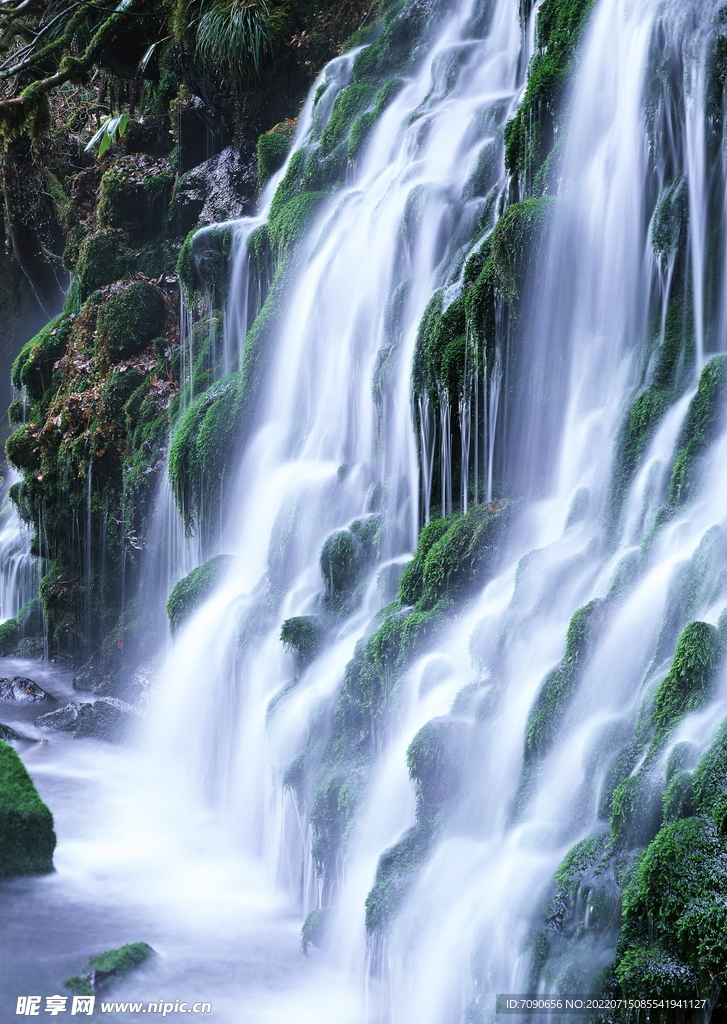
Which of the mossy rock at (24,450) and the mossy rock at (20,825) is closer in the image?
the mossy rock at (20,825)

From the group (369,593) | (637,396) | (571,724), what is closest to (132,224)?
(369,593)

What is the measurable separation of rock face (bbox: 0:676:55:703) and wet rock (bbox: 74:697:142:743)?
0.76m

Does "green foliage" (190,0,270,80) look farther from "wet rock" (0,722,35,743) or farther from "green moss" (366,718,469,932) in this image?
"green moss" (366,718,469,932)

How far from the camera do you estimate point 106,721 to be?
879 cm

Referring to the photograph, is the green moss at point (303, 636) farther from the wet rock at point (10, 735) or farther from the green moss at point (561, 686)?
the wet rock at point (10, 735)

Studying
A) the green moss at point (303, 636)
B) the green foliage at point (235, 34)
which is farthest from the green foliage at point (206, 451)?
the green foliage at point (235, 34)

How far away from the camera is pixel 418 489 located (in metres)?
6.92

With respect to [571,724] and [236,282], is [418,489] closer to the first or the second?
[571,724]

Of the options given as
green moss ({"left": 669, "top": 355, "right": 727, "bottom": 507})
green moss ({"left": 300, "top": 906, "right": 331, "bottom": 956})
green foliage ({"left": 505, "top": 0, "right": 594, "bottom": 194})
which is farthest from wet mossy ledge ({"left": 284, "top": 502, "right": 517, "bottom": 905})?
green foliage ({"left": 505, "top": 0, "right": 594, "bottom": 194})

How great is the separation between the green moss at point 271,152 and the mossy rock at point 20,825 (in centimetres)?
694

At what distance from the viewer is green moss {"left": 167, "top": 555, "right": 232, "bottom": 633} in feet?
26.8

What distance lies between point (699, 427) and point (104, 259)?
8.58 metres

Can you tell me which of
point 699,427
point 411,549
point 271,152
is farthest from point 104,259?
point 699,427

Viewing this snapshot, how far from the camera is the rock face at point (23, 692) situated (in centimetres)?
957
